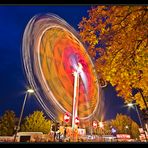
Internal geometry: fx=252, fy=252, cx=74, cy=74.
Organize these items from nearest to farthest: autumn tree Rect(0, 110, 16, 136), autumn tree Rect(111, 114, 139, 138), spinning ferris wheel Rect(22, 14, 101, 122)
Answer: autumn tree Rect(0, 110, 16, 136)
autumn tree Rect(111, 114, 139, 138)
spinning ferris wheel Rect(22, 14, 101, 122)

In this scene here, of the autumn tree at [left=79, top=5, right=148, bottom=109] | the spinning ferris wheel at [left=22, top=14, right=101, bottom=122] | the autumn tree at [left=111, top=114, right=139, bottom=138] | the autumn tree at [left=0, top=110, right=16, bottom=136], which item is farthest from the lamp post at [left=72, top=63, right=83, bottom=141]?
the autumn tree at [left=0, top=110, right=16, bottom=136]

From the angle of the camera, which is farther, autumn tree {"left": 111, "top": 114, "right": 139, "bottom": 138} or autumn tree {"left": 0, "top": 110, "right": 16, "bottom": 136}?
autumn tree {"left": 111, "top": 114, "right": 139, "bottom": 138}

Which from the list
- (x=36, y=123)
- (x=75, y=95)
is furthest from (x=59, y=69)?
(x=36, y=123)

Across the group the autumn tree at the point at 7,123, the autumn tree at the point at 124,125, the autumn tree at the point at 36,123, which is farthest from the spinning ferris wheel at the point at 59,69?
the autumn tree at the point at 7,123

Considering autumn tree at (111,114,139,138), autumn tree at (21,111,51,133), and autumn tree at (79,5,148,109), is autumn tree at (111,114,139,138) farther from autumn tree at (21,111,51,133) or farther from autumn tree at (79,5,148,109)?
autumn tree at (21,111,51,133)

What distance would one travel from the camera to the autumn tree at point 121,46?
4418 millimetres

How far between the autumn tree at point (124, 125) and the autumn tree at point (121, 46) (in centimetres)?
36

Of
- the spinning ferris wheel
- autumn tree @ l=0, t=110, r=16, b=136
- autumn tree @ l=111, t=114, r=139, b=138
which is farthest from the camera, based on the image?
the spinning ferris wheel

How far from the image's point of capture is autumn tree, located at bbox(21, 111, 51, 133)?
4289 millimetres

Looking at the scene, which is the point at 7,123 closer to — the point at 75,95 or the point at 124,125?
the point at 75,95

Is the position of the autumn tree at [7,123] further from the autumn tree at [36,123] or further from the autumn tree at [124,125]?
the autumn tree at [124,125]

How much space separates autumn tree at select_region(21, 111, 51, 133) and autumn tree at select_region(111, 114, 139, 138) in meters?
1.15

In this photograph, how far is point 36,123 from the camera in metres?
4.32

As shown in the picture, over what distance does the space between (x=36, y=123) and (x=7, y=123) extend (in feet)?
1.59
